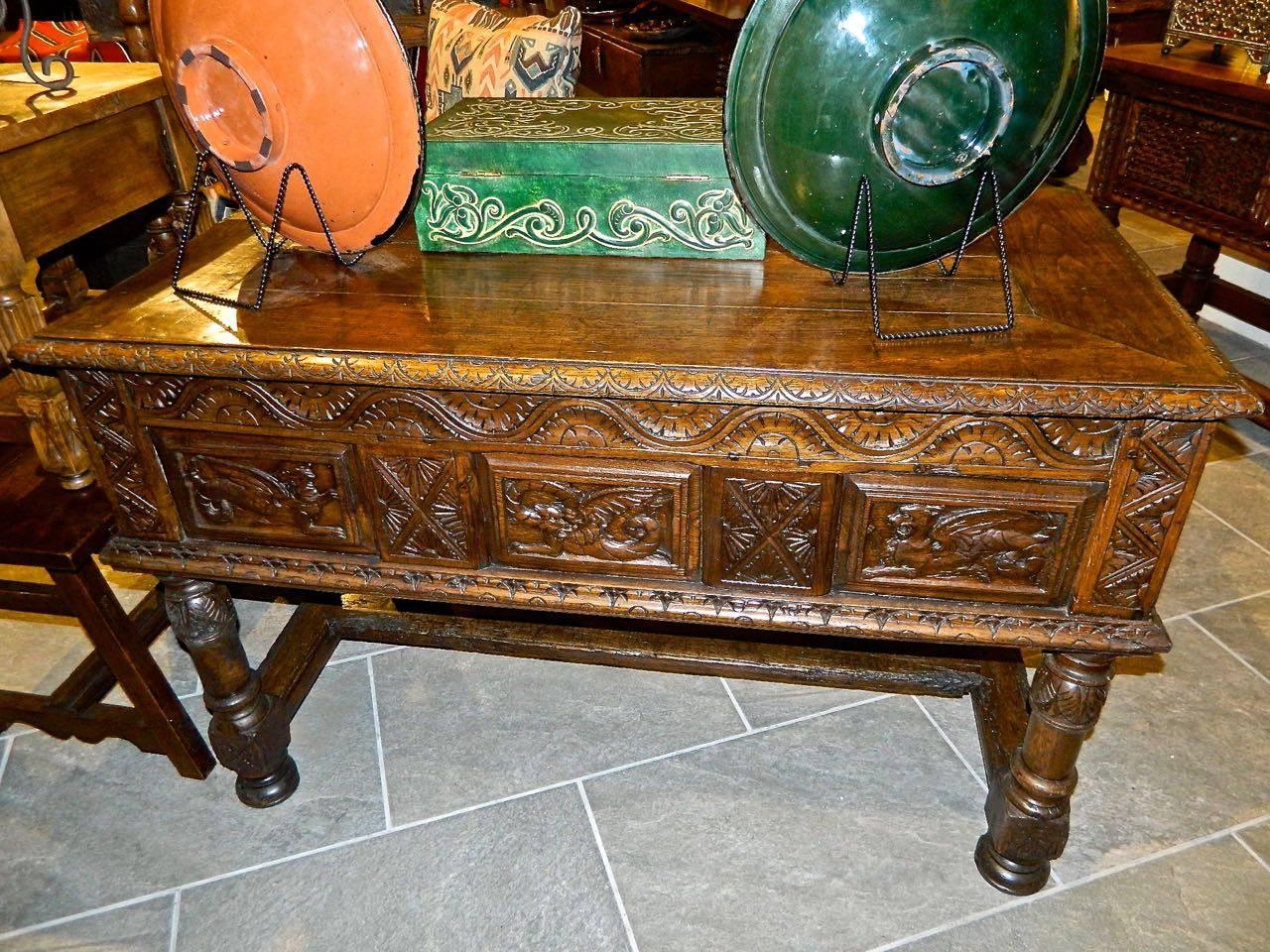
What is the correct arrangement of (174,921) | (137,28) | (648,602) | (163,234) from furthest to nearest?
(163,234), (137,28), (174,921), (648,602)

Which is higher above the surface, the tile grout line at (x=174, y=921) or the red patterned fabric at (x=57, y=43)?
the red patterned fabric at (x=57, y=43)

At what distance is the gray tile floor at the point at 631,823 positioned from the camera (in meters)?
1.45

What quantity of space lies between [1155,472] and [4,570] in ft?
8.03

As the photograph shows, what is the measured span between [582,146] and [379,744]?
118cm

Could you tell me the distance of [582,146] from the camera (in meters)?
1.25

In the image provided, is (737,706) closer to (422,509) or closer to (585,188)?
(422,509)

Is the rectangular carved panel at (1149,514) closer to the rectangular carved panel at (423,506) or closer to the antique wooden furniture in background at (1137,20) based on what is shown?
the rectangular carved panel at (423,506)

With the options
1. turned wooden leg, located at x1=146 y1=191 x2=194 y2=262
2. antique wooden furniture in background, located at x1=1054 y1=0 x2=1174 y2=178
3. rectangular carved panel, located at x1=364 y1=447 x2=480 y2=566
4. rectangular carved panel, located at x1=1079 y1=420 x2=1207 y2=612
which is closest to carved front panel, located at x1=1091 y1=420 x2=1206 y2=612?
rectangular carved panel, located at x1=1079 y1=420 x2=1207 y2=612

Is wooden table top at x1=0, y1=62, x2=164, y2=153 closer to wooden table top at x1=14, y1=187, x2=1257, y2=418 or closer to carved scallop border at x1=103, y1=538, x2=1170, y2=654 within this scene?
wooden table top at x1=14, y1=187, x2=1257, y2=418

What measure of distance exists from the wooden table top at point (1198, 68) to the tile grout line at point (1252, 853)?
1.63 m

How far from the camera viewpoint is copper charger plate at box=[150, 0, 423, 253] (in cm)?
114

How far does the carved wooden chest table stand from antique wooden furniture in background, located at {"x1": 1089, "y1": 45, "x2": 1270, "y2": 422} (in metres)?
1.21

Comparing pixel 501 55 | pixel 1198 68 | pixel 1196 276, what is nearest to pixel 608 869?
pixel 501 55

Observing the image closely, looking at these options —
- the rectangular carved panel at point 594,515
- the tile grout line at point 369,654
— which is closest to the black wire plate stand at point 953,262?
the rectangular carved panel at point 594,515
